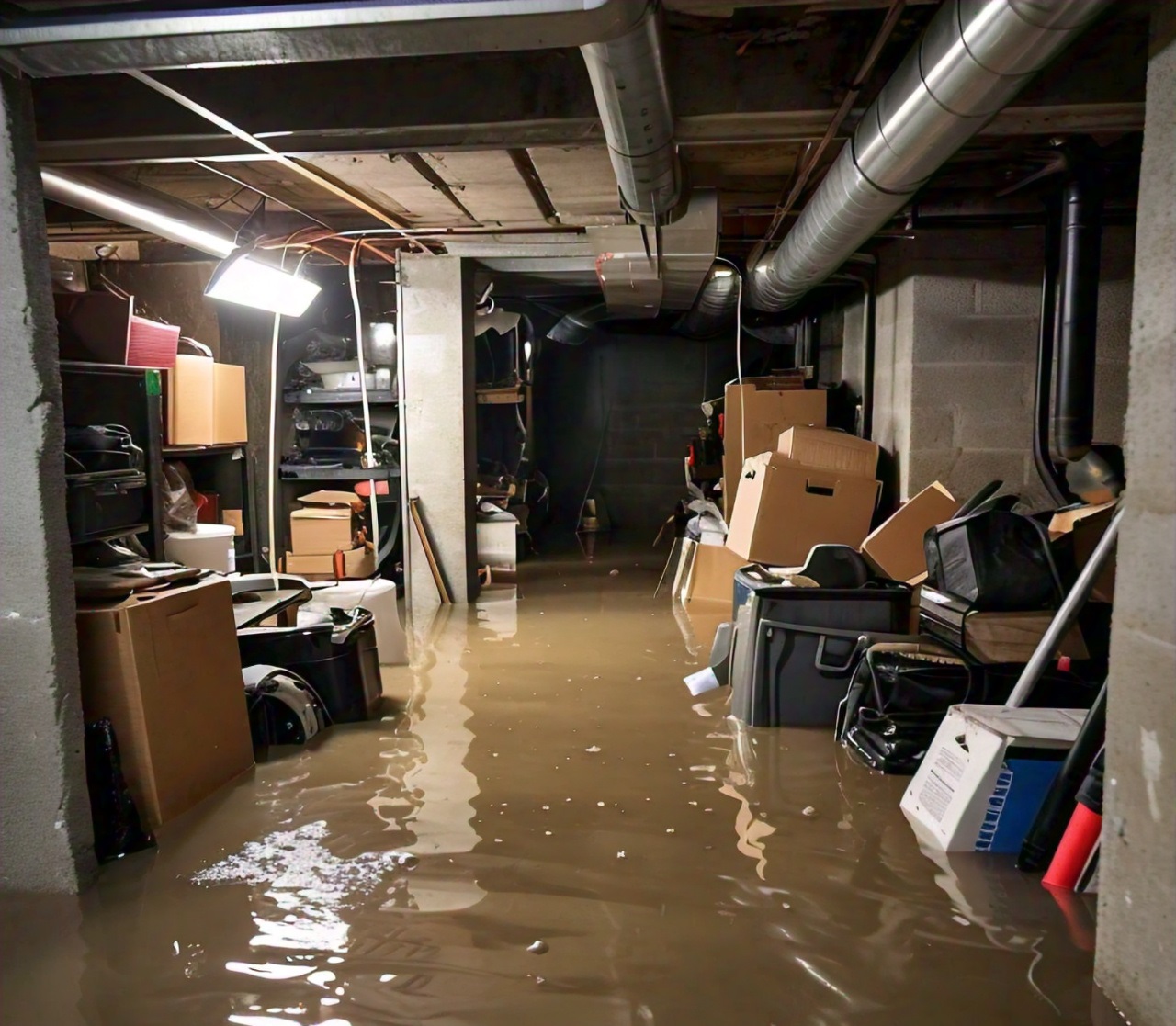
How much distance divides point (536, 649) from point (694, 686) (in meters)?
1.02

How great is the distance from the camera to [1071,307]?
3.59 meters

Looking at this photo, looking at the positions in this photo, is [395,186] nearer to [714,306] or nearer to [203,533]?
[203,533]

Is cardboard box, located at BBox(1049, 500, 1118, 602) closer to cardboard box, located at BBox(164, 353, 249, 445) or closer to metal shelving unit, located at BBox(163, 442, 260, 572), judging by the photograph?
cardboard box, located at BBox(164, 353, 249, 445)

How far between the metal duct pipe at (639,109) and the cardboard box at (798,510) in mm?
1861

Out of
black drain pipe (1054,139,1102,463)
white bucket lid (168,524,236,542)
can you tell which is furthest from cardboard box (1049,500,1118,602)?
white bucket lid (168,524,236,542)

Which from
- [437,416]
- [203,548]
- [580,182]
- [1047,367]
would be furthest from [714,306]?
[203,548]

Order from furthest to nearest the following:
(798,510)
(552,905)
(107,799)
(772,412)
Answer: (772,412) < (798,510) < (107,799) < (552,905)

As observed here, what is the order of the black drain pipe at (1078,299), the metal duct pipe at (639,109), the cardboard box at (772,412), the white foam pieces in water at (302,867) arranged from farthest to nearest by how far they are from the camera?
1. the cardboard box at (772,412)
2. the black drain pipe at (1078,299)
3. the white foam pieces in water at (302,867)
4. the metal duct pipe at (639,109)

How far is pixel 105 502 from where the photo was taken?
10.5ft

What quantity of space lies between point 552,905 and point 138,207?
314cm

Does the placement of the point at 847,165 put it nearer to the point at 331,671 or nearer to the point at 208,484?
the point at 331,671

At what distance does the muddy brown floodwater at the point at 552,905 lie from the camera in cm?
180

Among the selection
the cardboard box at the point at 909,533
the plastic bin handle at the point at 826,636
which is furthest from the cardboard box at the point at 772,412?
the plastic bin handle at the point at 826,636

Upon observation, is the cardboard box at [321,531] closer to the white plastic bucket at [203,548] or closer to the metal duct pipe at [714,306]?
the white plastic bucket at [203,548]
